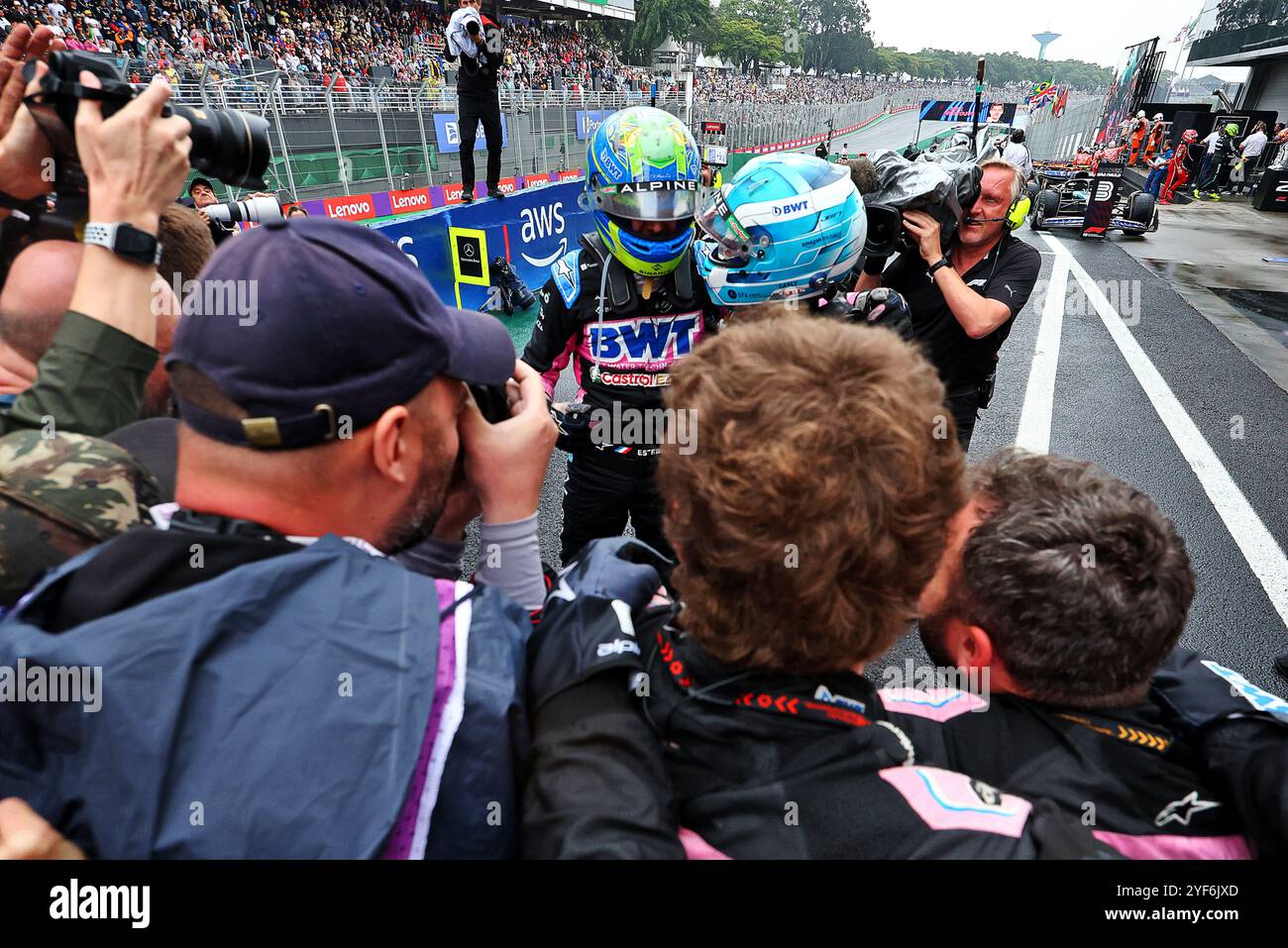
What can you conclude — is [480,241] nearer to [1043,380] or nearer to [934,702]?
[1043,380]

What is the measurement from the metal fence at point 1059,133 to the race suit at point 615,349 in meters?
37.4

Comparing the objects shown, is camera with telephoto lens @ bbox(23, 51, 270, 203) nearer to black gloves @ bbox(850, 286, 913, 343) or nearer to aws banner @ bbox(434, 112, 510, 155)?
black gloves @ bbox(850, 286, 913, 343)

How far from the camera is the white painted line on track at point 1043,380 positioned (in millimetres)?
5477

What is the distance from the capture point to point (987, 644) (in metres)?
1.25

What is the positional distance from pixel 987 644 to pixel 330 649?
1.09 m

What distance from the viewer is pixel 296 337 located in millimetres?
981

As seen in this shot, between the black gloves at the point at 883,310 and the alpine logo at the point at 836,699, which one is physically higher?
the black gloves at the point at 883,310

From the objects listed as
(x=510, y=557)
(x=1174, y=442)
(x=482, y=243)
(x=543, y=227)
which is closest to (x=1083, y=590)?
(x=510, y=557)

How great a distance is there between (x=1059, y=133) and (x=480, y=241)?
42.8 m

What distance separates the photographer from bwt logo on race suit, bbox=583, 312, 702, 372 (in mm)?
2725

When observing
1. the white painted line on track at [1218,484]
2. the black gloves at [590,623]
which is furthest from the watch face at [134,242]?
the white painted line on track at [1218,484]

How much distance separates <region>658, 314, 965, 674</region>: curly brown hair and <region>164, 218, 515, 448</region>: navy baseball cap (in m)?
0.46

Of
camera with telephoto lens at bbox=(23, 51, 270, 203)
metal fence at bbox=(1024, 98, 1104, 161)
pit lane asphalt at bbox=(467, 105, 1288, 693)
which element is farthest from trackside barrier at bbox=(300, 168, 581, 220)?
metal fence at bbox=(1024, 98, 1104, 161)

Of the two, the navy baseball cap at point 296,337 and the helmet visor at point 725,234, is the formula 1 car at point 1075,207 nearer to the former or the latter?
the helmet visor at point 725,234
